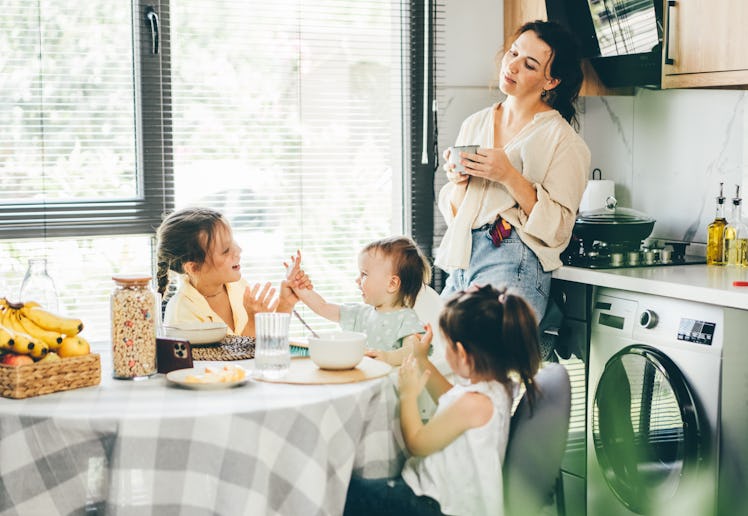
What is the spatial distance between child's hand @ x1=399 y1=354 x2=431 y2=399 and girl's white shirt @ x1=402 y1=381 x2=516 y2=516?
3.3 inches

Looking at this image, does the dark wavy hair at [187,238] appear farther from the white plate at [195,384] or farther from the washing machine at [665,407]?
the washing machine at [665,407]

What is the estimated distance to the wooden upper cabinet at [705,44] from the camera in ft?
8.96

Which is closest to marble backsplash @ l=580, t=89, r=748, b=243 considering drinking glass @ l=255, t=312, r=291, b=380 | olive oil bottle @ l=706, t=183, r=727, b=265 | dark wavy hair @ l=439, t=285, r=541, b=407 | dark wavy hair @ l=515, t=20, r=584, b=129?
olive oil bottle @ l=706, t=183, r=727, b=265

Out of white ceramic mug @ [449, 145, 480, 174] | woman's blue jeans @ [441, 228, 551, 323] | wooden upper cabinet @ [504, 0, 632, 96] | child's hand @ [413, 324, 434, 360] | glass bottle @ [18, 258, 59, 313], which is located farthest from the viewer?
wooden upper cabinet @ [504, 0, 632, 96]

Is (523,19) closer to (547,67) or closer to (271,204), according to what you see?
(547,67)

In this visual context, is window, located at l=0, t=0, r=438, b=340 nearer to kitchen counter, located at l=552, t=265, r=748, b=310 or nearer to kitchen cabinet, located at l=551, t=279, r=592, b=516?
kitchen cabinet, located at l=551, t=279, r=592, b=516

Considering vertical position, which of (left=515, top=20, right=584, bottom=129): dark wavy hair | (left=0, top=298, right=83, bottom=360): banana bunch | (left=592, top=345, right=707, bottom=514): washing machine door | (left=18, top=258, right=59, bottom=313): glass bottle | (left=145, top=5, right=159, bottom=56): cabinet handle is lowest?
(left=592, top=345, right=707, bottom=514): washing machine door

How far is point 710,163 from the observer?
3203 mm

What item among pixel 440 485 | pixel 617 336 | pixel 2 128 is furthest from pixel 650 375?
pixel 2 128

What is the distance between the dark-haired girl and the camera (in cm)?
195

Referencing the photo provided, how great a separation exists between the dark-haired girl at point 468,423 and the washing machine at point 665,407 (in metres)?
0.77

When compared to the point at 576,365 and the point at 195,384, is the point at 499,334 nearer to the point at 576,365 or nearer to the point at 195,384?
the point at 195,384

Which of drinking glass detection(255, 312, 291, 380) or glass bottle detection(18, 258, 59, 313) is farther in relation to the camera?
glass bottle detection(18, 258, 59, 313)

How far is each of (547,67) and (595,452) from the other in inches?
48.3
